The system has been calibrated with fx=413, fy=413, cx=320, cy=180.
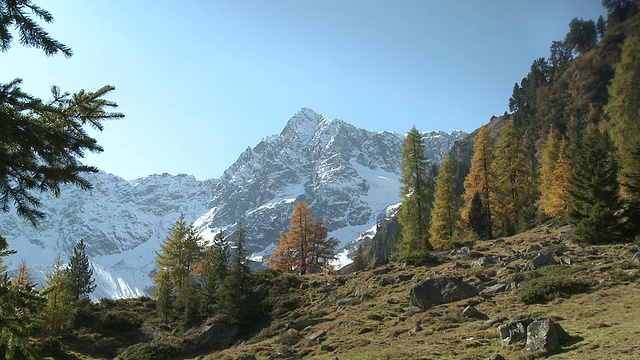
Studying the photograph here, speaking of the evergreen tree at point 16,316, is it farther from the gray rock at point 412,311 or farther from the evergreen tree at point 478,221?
the evergreen tree at point 478,221

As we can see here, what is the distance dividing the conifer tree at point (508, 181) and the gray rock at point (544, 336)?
32.8 metres

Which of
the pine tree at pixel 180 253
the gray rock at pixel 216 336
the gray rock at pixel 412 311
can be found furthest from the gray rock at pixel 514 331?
the pine tree at pixel 180 253

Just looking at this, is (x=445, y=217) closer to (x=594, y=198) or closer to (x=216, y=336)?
(x=594, y=198)

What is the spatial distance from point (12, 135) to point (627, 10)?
112m

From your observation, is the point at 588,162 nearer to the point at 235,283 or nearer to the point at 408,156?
the point at 408,156

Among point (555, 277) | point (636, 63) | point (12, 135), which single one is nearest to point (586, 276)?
point (555, 277)

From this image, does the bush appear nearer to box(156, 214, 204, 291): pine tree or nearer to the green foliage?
the green foliage

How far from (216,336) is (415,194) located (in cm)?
2271

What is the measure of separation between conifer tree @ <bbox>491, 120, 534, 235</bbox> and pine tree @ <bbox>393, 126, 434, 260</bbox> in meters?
7.57

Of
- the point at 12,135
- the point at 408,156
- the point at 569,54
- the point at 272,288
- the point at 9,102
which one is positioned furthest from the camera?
the point at 569,54

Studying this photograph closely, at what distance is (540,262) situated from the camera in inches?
779

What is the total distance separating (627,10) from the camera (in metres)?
86.2

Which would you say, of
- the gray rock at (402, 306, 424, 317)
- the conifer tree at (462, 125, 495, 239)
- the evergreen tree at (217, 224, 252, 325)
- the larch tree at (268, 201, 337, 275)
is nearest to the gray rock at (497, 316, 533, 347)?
the gray rock at (402, 306, 424, 317)

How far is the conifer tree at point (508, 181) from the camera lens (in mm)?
41781
